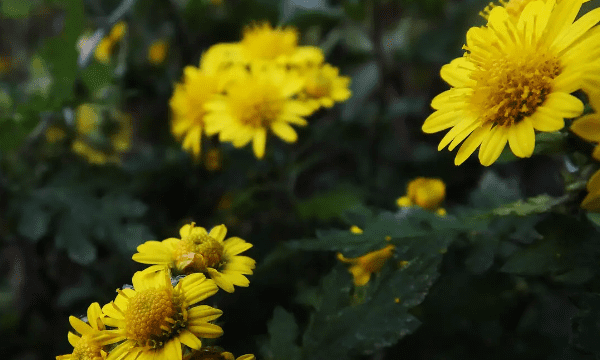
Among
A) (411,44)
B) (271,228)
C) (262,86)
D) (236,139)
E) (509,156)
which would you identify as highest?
(411,44)

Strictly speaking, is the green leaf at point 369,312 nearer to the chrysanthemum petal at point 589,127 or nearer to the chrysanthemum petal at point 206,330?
the chrysanthemum petal at point 206,330

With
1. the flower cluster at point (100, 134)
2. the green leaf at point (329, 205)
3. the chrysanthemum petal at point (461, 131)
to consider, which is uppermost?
the flower cluster at point (100, 134)

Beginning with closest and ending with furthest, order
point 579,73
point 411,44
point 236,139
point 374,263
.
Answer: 1. point 579,73
2. point 374,263
3. point 236,139
4. point 411,44

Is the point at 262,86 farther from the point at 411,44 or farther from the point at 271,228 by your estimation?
the point at 411,44

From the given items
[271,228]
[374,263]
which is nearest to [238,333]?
[271,228]

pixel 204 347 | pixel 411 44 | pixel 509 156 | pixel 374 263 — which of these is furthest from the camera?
pixel 411 44

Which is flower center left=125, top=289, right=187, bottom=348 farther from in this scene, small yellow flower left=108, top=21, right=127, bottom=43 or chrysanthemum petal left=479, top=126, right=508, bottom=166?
small yellow flower left=108, top=21, right=127, bottom=43

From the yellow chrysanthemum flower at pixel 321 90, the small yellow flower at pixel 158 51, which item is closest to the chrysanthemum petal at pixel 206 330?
the yellow chrysanthemum flower at pixel 321 90
